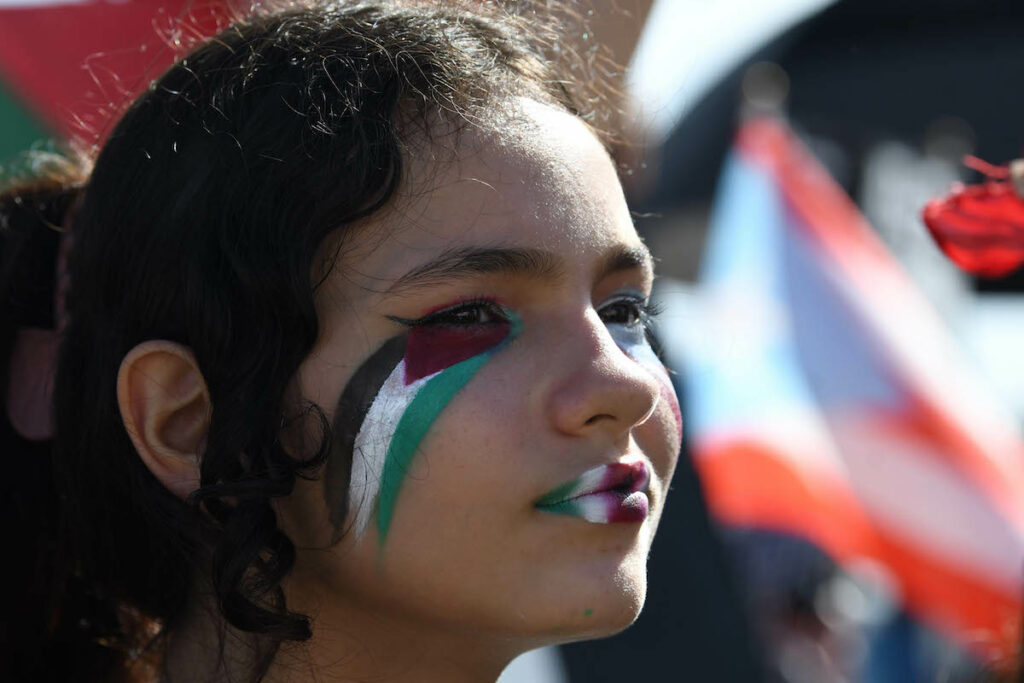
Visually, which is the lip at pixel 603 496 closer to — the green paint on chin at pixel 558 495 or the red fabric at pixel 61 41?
the green paint on chin at pixel 558 495

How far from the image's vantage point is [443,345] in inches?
57.5

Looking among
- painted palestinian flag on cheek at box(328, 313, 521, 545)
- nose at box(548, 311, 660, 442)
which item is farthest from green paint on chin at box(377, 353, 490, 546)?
nose at box(548, 311, 660, 442)

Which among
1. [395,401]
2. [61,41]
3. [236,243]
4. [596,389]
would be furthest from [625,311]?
[61,41]

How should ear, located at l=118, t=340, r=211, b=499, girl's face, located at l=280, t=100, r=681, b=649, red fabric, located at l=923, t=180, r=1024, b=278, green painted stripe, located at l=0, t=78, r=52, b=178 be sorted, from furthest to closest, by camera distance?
green painted stripe, located at l=0, t=78, r=52, b=178, red fabric, located at l=923, t=180, r=1024, b=278, ear, located at l=118, t=340, r=211, b=499, girl's face, located at l=280, t=100, r=681, b=649

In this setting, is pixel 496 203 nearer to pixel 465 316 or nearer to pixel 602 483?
pixel 465 316

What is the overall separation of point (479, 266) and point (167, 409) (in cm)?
41

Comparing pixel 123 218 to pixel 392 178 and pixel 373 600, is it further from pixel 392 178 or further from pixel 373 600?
pixel 373 600

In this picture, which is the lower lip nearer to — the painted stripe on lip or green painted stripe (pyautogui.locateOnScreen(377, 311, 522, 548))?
the painted stripe on lip

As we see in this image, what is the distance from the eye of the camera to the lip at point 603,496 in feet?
4.69

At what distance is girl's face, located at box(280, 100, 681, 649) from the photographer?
142cm

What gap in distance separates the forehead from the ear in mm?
252

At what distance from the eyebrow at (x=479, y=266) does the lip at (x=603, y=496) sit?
0.77 feet

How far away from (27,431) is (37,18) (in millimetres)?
1979

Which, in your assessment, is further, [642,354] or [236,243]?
[642,354]
